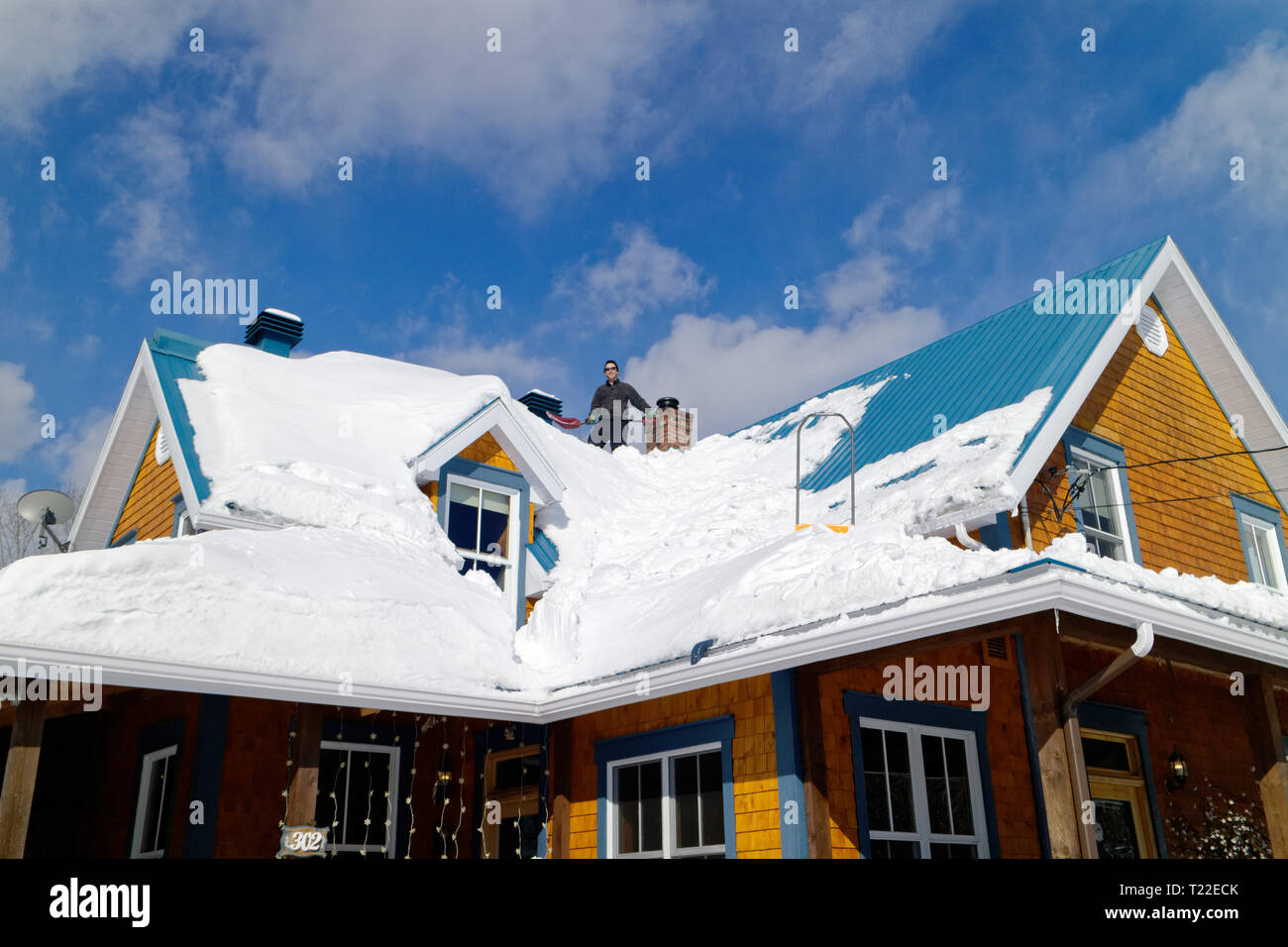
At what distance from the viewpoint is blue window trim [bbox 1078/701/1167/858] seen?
9.40 meters

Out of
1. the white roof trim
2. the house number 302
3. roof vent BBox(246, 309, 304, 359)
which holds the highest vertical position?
roof vent BBox(246, 309, 304, 359)

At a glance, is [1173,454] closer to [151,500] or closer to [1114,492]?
[1114,492]

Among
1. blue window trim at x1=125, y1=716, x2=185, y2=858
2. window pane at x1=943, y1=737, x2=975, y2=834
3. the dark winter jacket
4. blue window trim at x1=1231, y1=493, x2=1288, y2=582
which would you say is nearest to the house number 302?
blue window trim at x1=125, y1=716, x2=185, y2=858

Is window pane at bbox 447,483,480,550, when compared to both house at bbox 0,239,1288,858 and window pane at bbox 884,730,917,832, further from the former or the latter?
window pane at bbox 884,730,917,832

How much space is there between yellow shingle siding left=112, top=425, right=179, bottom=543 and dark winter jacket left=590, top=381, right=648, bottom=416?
8.45m

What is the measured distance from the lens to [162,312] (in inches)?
439

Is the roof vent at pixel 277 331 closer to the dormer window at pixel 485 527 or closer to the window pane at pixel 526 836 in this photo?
the dormer window at pixel 485 527

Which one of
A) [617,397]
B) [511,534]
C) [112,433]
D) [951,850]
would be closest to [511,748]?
[511,534]

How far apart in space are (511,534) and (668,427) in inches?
266

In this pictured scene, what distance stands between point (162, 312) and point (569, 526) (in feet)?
17.9

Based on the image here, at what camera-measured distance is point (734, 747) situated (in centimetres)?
823
